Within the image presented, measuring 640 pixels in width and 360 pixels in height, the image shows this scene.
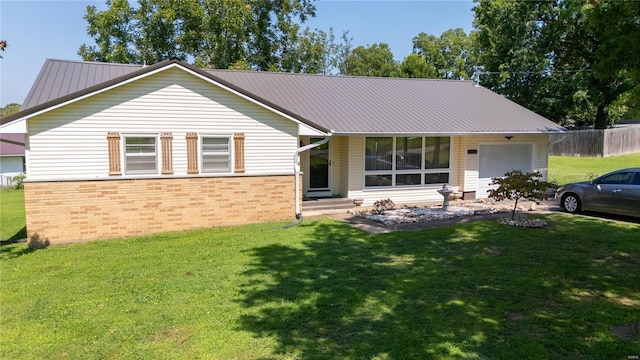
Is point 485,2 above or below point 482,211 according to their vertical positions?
above

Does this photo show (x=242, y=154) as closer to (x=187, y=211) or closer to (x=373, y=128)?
(x=187, y=211)

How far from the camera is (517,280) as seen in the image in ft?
23.7

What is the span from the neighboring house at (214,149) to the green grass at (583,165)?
633 centimetres

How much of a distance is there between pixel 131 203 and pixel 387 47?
58748mm

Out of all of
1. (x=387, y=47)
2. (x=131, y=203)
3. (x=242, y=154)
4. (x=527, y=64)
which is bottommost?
(x=131, y=203)

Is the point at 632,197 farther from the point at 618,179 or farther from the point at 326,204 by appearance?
the point at 326,204

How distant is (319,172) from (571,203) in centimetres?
820

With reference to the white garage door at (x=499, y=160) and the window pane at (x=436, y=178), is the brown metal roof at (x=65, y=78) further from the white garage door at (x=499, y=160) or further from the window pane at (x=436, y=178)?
the white garage door at (x=499, y=160)

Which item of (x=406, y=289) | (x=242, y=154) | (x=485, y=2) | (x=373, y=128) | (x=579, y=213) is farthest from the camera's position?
(x=485, y=2)

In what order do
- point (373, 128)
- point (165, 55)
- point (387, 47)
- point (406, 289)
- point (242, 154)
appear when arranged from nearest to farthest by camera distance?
point (406, 289) < point (242, 154) < point (373, 128) < point (165, 55) < point (387, 47)

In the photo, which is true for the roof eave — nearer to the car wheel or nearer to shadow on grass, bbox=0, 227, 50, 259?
shadow on grass, bbox=0, 227, 50, 259

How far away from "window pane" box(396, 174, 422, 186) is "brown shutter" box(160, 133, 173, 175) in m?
8.14

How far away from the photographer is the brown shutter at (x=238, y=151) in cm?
1260

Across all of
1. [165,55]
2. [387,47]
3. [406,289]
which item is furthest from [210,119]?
[387,47]
